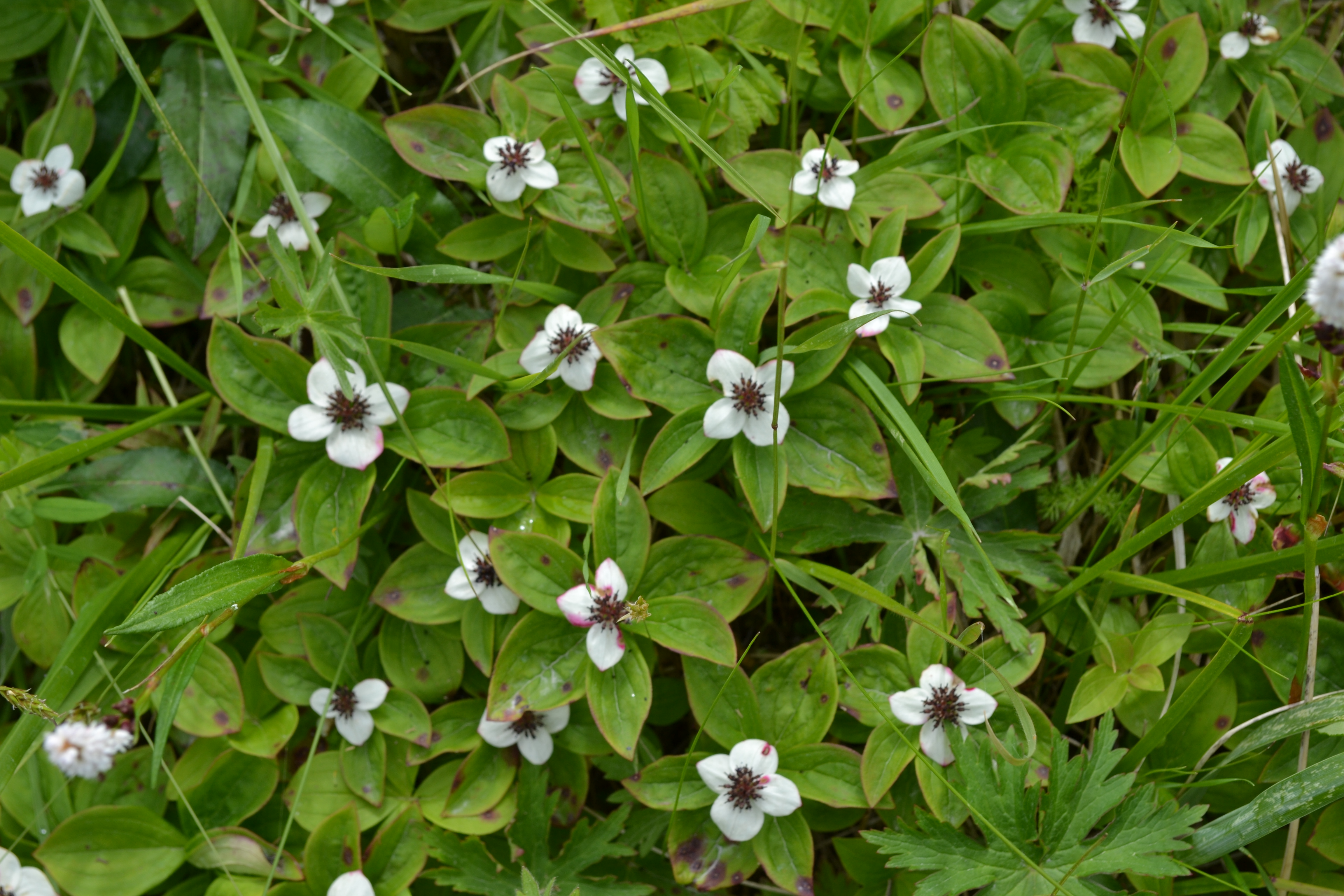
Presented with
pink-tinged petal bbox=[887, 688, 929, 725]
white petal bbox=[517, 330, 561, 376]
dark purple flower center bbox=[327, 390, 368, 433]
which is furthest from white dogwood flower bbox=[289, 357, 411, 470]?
pink-tinged petal bbox=[887, 688, 929, 725]

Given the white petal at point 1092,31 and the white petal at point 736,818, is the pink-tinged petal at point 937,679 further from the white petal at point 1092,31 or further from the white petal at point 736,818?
the white petal at point 1092,31

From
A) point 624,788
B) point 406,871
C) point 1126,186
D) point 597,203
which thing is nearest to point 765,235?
point 597,203

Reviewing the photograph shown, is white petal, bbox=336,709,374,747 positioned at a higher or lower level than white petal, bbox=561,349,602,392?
lower

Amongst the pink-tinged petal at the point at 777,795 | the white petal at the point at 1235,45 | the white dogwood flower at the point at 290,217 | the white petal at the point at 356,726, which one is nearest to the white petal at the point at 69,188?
the white dogwood flower at the point at 290,217

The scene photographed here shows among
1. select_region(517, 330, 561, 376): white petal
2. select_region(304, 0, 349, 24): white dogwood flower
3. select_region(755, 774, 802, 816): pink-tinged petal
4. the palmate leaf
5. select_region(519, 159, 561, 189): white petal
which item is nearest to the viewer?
the palmate leaf

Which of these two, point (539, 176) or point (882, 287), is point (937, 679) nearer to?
point (882, 287)

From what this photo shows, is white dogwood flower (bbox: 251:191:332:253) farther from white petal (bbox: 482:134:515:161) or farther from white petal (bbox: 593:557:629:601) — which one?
white petal (bbox: 593:557:629:601)
